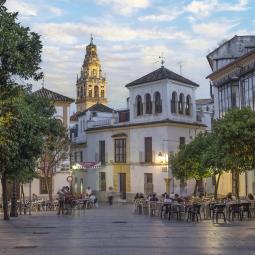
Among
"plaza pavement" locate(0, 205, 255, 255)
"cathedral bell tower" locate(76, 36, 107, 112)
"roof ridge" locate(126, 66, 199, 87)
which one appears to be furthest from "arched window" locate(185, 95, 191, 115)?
"cathedral bell tower" locate(76, 36, 107, 112)

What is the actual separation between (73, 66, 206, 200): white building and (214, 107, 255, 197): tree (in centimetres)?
2614

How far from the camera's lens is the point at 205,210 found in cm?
2962

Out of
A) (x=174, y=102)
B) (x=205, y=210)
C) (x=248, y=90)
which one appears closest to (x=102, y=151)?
(x=174, y=102)

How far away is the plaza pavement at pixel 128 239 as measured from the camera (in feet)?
52.1

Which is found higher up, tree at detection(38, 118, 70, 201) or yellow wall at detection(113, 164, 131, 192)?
tree at detection(38, 118, 70, 201)

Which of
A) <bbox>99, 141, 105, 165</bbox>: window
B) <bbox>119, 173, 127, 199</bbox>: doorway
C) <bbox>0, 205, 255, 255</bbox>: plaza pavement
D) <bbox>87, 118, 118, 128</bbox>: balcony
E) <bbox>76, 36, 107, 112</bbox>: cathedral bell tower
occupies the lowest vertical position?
<bbox>0, 205, 255, 255</bbox>: plaza pavement

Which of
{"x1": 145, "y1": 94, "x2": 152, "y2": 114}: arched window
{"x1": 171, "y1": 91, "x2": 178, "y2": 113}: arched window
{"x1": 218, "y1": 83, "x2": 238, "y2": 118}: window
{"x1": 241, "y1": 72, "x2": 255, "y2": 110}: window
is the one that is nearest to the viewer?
{"x1": 241, "y1": 72, "x2": 255, "y2": 110}: window

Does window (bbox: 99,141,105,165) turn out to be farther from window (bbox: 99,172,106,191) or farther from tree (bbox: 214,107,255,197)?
tree (bbox: 214,107,255,197)

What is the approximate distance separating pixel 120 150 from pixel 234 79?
66.6 feet

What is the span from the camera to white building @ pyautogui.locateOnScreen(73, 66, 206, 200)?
56.3m

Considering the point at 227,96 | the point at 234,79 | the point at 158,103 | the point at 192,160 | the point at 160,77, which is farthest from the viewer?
the point at 158,103

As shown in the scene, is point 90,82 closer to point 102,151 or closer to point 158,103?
point 102,151

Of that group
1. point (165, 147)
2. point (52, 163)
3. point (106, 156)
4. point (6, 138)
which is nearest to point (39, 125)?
point (6, 138)

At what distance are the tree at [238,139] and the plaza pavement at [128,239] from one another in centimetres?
443
